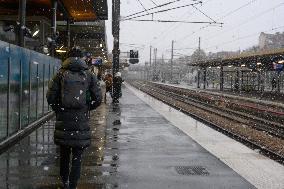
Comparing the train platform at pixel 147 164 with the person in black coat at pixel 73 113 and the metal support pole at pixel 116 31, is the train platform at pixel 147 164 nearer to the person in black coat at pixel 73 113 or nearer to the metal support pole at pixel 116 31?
the person in black coat at pixel 73 113

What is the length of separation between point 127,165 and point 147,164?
361 mm

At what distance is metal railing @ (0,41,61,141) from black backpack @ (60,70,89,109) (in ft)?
12.9

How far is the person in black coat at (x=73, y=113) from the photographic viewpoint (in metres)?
5.50

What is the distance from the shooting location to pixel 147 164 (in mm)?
8234

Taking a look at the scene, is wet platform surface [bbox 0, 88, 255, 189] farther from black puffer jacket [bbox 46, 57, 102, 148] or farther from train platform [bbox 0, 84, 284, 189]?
black puffer jacket [bbox 46, 57, 102, 148]

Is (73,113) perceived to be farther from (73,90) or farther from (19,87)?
(19,87)

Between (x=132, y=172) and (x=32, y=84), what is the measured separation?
6.25m

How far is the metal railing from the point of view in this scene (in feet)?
30.7

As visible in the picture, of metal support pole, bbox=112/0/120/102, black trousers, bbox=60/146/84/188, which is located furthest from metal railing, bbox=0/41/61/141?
metal support pole, bbox=112/0/120/102

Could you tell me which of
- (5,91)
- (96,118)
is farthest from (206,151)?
(96,118)

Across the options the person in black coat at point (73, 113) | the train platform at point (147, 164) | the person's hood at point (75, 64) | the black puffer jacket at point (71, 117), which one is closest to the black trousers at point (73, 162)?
the person in black coat at point (73, 113)

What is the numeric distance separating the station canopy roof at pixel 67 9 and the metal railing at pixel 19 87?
6193mm

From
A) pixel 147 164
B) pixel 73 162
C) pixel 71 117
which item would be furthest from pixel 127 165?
pixel 71 117

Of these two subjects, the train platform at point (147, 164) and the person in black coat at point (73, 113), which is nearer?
the person in black coat at point (73, 113)
